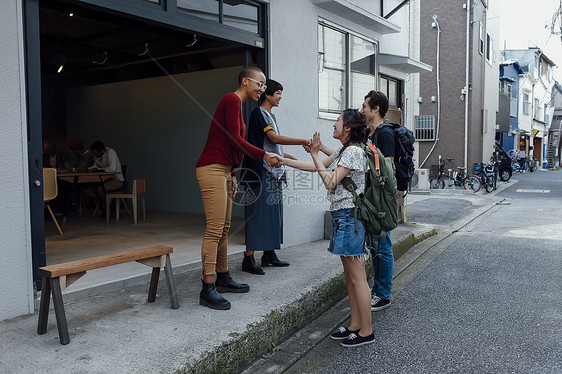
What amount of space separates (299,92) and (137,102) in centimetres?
556

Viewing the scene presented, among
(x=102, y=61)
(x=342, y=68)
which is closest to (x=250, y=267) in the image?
(x=342, y=68)

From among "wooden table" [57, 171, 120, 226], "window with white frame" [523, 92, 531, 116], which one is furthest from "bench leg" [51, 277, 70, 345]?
"window with white frame" [523, 92, 531, 116]

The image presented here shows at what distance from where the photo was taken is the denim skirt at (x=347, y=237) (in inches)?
137

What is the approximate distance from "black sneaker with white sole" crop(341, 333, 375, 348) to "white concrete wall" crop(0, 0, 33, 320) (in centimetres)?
250

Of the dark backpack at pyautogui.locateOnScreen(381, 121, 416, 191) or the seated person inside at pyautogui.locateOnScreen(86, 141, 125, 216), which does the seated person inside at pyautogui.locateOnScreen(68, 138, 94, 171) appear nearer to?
the seated person inside at pyautogui.locateOnScreen(86, 141, 125, 216)

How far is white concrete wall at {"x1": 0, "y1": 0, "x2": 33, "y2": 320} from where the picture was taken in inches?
135

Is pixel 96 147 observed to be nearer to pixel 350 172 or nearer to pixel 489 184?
pixel 350 172

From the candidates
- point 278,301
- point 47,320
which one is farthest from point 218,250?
point 47,320

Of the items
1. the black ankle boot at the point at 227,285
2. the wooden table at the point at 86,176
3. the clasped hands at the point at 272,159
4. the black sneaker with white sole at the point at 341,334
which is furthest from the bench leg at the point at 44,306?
the wooden table at the point at 86,176

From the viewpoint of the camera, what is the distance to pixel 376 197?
3578mm

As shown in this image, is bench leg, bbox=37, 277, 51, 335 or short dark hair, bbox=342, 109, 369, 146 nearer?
bench leg, bbox=37, 277, 51, 335

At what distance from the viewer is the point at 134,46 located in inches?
410

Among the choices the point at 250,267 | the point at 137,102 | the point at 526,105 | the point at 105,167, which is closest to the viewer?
the point at 250,267

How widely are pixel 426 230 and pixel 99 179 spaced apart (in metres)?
6.09
